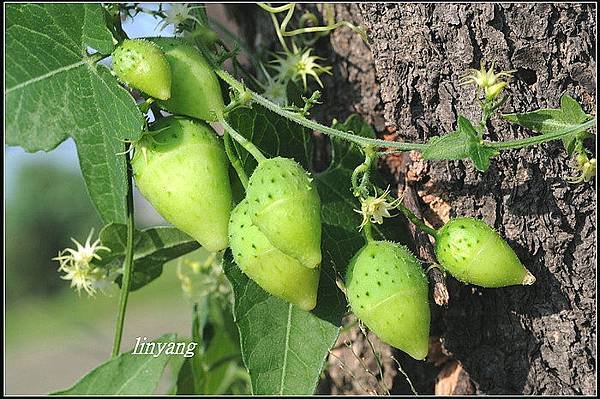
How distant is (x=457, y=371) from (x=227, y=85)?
0.46 metres

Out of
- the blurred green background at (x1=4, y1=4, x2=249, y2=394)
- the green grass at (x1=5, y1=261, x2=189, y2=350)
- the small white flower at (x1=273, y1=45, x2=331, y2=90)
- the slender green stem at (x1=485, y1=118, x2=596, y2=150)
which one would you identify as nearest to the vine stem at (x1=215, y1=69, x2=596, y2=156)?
the slender green stem at (x1=485, y1=118, x2=596, y2=150)

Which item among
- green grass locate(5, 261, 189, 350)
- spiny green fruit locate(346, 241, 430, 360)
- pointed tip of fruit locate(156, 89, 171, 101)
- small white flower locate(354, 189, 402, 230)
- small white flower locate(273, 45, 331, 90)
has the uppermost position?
pointed tip of fruit locate(156, 89, 171, 101)

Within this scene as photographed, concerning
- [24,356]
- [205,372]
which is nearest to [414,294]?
[205,372]

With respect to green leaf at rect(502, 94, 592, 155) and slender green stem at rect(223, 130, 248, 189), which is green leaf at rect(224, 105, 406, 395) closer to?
slender green stem at rect(223, 130, 248, 189)

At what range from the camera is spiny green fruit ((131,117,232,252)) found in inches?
26.0

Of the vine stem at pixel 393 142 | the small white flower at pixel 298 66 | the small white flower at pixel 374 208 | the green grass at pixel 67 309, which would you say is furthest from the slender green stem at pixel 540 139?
the green grass at pixel 67 309

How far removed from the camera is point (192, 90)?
2.26 feet

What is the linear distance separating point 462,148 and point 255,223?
0.19 meters

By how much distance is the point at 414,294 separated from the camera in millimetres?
656

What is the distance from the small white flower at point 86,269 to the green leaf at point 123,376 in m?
0.15

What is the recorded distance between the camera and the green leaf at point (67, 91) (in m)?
0.67

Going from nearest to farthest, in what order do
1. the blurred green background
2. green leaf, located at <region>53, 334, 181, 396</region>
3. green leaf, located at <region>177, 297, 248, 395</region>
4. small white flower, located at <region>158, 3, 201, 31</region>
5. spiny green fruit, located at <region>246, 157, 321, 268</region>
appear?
spiny green fruit, located at <region>246, 157, 321, 268</region>
green leaf, located at <region>53, 334, 181, 396</region>
small white flower, located at <region>158, 3, 201, 31</region>
green leaf, located at <region>177, 297, 248, 395</region>
the blurred green background

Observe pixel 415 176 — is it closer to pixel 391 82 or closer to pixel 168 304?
pixel 391 82

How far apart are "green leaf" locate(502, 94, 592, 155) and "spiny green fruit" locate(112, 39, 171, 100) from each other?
31 centimetres
